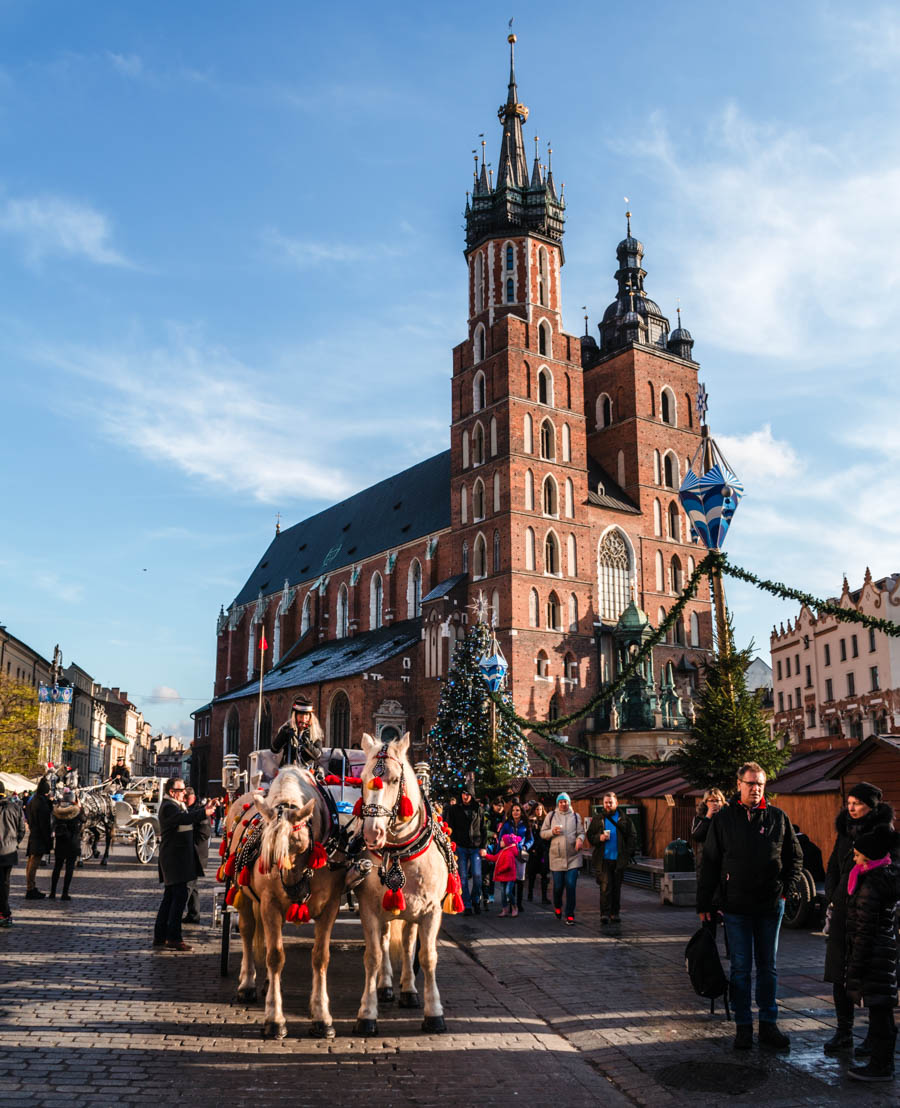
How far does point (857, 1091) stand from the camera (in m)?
5.53

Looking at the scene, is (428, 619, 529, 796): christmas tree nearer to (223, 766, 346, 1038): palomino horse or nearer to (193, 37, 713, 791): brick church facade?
(193, 37, 713, 791): brick church facade

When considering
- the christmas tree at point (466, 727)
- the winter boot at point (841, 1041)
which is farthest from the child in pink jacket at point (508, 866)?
the christmas tree at point (466, 727)

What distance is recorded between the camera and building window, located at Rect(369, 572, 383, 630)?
56.0 m

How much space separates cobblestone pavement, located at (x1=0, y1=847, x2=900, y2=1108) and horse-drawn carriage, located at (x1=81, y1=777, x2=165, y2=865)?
1199cm

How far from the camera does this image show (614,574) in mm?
46594

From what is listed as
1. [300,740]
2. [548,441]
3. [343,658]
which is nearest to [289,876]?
[300,740]

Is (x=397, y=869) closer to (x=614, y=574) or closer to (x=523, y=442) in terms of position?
(x=523, y=442)

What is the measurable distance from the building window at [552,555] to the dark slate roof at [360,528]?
7.55 metres

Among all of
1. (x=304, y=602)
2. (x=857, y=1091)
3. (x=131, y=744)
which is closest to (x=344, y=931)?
(x=857, y=1091)

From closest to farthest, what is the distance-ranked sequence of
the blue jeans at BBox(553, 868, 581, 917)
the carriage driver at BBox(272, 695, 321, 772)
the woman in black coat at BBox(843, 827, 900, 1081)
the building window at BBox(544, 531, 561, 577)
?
the woman in black coat at BBox(843, 827, 900, 1081) < the carriage driver at BBox(272, 695, 321, 772) < the blue jeans at BBox(553, 868, 581, 917) < the building window at BBox(544, 531, 561, 577)

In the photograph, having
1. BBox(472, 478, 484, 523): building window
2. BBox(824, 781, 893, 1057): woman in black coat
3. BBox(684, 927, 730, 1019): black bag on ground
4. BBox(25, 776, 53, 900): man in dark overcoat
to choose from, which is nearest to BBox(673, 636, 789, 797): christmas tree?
BBox(684, 927, 730, 1019): black bag on ground

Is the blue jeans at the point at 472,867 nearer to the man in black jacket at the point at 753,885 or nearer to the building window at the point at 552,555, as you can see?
the man in black jacket at the point at 753,885

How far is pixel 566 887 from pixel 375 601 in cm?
4391

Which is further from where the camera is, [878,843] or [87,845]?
[87,845]
